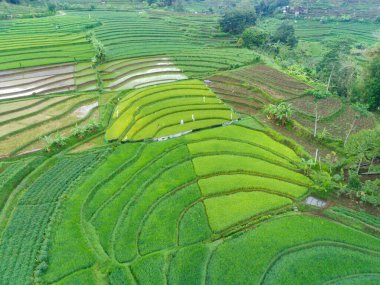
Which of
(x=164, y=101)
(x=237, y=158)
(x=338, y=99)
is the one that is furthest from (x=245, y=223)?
(x=338, y=99)

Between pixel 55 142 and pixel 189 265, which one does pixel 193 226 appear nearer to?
pixel 189 265

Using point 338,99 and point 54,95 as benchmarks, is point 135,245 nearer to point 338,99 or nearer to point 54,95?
point 54,95

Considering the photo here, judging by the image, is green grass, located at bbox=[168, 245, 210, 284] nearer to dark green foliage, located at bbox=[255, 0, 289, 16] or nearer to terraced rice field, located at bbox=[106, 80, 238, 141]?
terraced rice field, located at bbox=[106, 80, 238, 141]

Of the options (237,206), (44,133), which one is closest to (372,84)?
(237,206)

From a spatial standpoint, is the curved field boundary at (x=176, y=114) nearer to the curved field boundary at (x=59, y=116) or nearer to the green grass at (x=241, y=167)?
the green grass at (x=241, y=167)

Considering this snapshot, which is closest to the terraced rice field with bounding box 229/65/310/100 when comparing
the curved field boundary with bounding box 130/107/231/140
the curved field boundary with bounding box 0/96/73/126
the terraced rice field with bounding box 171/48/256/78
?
Answer: the terraced rice field with bounding box 171/48/256/78

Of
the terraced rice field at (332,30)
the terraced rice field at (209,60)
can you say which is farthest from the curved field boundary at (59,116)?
the terraced rice field at (332,30)
